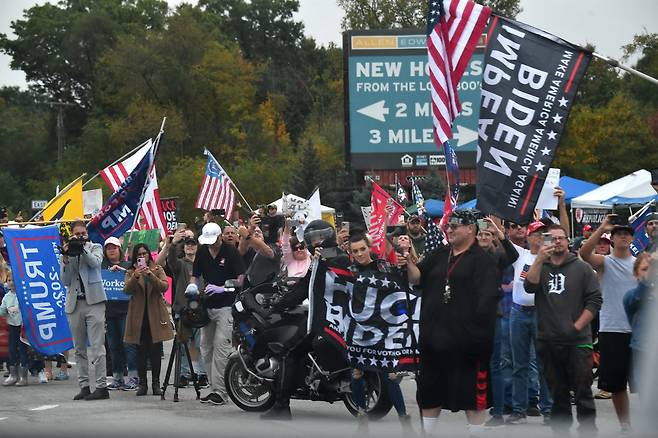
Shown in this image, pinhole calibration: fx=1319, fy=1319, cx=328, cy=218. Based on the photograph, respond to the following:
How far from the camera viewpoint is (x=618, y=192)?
26.7 metres

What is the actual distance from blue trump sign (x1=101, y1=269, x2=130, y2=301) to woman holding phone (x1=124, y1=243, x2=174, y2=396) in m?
0.88

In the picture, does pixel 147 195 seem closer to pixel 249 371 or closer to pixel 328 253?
pixel 249 371

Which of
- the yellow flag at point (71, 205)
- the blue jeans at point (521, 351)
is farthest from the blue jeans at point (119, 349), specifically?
the blue jeans at point (521, 351)

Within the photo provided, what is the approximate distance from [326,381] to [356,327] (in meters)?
1.52

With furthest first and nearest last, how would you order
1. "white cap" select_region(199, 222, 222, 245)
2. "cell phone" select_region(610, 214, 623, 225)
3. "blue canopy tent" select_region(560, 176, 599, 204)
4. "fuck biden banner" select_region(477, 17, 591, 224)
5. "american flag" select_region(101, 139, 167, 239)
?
1. "blue canopy tent" select_region(560, 176, 599, 204)
2. "american flag" select_region(101, 139, 167, 239)
3. "white cap" select_region(199, 222, 222, 245)
4. "fuck biden banner" select_region(477, 17, 591, 224)
5. "cell phone" select_region(610, 214, 623, 225)

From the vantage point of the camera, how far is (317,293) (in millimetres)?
11156

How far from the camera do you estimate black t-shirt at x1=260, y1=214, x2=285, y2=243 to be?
52.2ft

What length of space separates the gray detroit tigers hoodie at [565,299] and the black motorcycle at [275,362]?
79.6 inches

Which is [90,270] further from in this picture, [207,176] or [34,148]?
[34,148]

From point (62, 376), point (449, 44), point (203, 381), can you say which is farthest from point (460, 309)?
point (62, 376)

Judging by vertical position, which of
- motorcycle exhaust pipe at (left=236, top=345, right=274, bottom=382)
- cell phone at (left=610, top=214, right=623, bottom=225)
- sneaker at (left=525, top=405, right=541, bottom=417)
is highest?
cell phone at (left=610, top=214, right=623, bottom=225)

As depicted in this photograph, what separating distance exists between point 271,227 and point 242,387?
144 inches

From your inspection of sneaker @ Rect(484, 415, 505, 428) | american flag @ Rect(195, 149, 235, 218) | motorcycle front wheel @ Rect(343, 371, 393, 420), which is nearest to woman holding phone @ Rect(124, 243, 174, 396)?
motorcycle front wheel @ Rect(343, 371, 393, 420)

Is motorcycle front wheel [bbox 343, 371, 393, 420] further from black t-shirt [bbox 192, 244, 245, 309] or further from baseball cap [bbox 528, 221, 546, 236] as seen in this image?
black t-shirt [bbox 192, 244, 245, 309]
